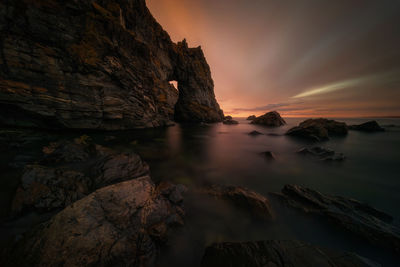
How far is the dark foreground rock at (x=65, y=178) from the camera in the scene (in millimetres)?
2432

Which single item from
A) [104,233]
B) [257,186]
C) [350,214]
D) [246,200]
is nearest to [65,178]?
[104,233]

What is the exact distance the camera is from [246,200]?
9.73 ft

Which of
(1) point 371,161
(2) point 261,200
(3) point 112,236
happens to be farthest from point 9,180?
(1) point 371,161

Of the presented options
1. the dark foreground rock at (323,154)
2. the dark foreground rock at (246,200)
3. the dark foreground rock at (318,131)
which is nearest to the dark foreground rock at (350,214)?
the dark foreground rock at (246,200)

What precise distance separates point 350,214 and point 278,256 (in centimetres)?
261

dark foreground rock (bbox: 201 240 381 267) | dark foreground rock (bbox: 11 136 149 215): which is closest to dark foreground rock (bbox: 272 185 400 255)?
dark foreground rock (bbox: 201 240 381 267)

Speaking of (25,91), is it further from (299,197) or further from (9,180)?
(299,197)

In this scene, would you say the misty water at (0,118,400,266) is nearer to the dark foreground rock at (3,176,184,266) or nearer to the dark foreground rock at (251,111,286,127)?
the dark foreground rock at (3,176,184,266)

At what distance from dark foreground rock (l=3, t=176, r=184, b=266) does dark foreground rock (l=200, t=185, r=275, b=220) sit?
1.38m

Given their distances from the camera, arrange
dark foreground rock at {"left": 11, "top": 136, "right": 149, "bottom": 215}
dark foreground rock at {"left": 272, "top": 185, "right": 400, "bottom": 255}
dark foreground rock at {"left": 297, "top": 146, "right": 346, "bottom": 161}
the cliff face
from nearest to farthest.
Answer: dark foreground rock at {"left": 272, "top": 185, "right": 400, "bottom": 255}, dark foreground rock at {"left": 11, "top": 136, "right": 149, "bottom": 215}, dark foreground rock at {"left": 297, "top": 146, "right": 346, "bottom": 161}, the cliff face

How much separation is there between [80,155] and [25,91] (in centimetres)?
686

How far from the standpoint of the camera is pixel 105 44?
9.73m

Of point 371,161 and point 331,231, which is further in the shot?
point 371,161

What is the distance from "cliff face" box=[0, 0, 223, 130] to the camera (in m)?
6.73
